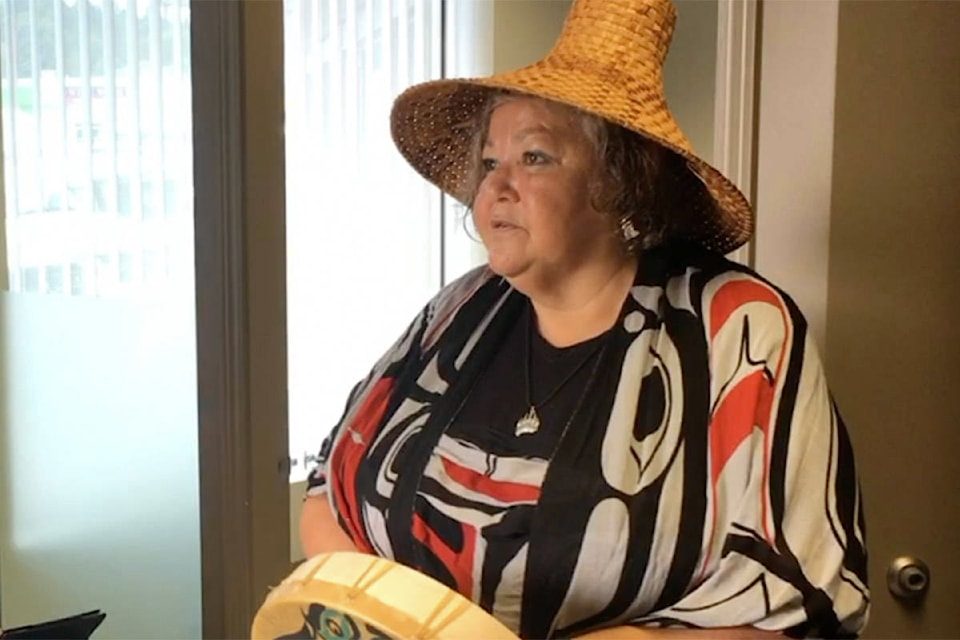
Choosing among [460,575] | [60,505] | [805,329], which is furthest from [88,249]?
[805,329]

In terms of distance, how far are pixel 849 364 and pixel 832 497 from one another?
Answer: 50 centimetres

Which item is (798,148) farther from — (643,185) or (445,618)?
(445,618)

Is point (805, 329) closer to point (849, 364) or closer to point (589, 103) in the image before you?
point (589, 103)

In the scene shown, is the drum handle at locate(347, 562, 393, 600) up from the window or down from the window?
down

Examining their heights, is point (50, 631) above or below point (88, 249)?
below

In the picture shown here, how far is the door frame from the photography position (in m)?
1.00

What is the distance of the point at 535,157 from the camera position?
1.05 metres

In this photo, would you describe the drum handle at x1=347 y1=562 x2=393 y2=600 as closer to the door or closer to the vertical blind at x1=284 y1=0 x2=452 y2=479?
the vertical blind at x1=284 y1=0 x2=452 y2=479

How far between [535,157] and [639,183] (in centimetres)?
10

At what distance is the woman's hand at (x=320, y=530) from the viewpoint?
1.07 metres

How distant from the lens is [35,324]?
4.19 ft

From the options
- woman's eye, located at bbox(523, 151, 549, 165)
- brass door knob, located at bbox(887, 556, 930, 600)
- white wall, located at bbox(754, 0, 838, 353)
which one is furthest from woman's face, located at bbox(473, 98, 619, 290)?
brass door knob, located at bbox(887, 556, 930, 600)

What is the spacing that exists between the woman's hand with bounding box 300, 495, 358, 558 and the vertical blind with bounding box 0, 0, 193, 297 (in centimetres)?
25

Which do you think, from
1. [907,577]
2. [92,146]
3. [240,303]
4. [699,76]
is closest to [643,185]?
[240,303]
